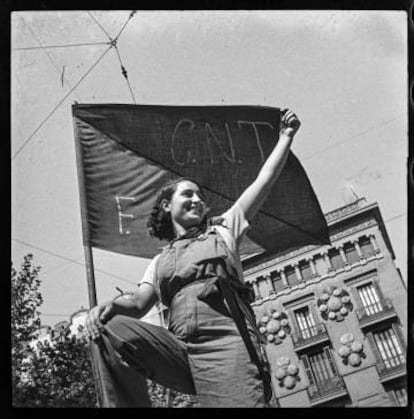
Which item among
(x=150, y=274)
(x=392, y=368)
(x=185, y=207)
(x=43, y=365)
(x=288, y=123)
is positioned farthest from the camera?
(x=288, y=123)

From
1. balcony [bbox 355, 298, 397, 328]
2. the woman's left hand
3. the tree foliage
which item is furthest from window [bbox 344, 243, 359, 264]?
the tree foliage

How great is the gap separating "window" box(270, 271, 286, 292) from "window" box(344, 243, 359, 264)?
966 millimetres

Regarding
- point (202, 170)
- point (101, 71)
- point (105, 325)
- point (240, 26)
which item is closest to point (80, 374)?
point (105, 325)

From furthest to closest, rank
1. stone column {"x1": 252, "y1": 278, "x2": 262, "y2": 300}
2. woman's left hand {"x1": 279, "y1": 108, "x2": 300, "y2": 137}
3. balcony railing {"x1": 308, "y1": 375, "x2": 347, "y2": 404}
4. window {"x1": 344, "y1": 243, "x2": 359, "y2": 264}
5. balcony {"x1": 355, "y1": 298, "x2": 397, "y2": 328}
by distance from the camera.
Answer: woman's left hand {"x1": 279, "y1": 108, "x2": 300, "y2": 137} < window {"x1": 344, "y1": 243, "x2": 359, "y2": 264} < stone column {"x1": 252, "y1": 278, "x2": 262, "y2": 300} < balcony {"x1": 355, "y1": 298, "x2": 397, "y2": 328} < balcony railing {"x1": 308, "y1": 375, "x2": 347, "y2": 404}

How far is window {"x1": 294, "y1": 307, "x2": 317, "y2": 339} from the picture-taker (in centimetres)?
1307

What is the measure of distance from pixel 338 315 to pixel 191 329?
206cm

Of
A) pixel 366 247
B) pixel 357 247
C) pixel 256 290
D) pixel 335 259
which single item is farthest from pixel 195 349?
pixel 366 247

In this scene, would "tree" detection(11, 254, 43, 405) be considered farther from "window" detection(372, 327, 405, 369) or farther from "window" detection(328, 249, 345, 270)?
"window" detection(372, 327, 405, 369)

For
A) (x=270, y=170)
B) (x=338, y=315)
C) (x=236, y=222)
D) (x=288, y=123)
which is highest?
(x=288, y=123)

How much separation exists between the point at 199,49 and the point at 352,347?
468cm

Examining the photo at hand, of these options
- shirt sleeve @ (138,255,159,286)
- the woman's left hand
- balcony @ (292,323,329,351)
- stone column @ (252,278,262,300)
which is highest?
the woman's left hand

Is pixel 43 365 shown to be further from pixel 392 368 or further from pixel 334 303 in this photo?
pixel 392 368

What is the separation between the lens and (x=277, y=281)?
43.6ft

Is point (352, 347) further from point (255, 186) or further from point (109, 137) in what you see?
point (109, 137)
